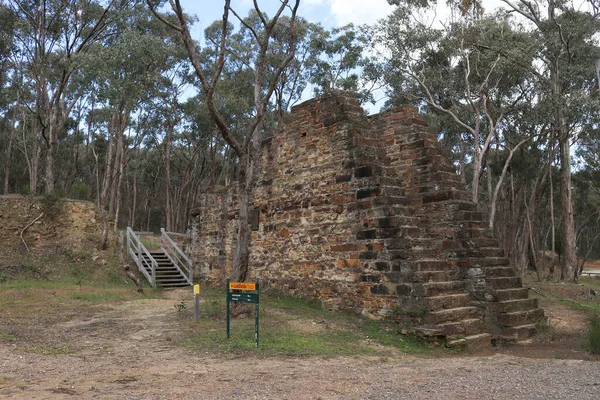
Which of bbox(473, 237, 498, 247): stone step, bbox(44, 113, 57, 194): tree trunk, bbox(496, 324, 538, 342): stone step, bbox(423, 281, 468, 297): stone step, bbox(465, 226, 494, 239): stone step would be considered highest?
bbox(44, 113, 57, 194): tree trunk

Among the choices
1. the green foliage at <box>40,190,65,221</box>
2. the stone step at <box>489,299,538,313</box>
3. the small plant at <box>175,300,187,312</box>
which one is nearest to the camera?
the stone step at <box>489,299,538,313</box>

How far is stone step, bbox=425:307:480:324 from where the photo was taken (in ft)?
27.7

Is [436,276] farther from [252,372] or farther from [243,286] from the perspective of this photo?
[252,372]

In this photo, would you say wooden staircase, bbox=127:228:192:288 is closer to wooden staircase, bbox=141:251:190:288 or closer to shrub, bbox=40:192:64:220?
wooden staircase, bbox=141:251:190:288

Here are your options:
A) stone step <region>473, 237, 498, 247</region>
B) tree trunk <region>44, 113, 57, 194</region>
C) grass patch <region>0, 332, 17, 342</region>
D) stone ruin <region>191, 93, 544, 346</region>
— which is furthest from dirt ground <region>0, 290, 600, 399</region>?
tree trunk <region>44, 113, 57, 194</region>

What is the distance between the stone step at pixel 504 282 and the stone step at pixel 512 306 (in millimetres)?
336

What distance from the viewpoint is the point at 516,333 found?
9180mm

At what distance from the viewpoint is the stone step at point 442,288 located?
8711mm

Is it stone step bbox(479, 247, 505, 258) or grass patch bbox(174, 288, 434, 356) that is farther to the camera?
stone step bbox(479, 247, 505, 258)

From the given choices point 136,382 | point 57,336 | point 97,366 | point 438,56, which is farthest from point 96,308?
point 438,56

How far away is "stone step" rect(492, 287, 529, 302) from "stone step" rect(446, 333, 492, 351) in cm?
103

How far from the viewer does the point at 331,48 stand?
27.2 meters

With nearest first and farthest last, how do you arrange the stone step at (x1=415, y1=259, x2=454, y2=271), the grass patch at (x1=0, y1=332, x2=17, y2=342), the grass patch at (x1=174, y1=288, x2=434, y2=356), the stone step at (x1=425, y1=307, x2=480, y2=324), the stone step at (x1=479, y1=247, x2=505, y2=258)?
the grass patch at (x1=174, y1=288, x2=434, y2=356), the grass patch at (x1=0, y1=332, x2=17, y2=342), the stone step at (x1=425, y1=307, x2=480, y2=324), the stone step at (x1=415, y1=259, x2=454, y2=271), the stone step at (x1=479, y1=247, x2=505, y2=258)

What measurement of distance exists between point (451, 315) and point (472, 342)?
55cm
